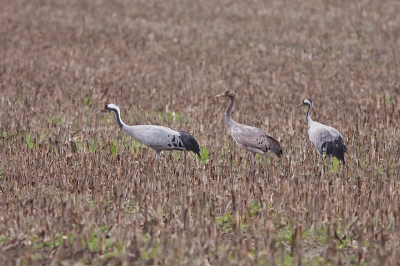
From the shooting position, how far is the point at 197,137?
10000mm

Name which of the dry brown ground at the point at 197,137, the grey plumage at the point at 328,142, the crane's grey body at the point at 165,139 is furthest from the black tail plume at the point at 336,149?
the crane's grey body at the point at 165,139

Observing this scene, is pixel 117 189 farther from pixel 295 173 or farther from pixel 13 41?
pixel 13 41

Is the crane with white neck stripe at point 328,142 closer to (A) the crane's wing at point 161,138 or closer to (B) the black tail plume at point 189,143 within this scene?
(B) the black tail plume at point 189,143

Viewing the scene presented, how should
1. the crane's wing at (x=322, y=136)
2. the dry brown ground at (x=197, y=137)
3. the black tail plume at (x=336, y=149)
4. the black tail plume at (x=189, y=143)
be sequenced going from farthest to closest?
1. the black tail plume at (x=189, y=143)
2. the crane's wing at (x=322, y=136)
3. the black tail plume at (x=336, y=149)
4. the dry brown ground at (x=197, y=137)

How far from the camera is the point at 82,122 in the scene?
427 inches

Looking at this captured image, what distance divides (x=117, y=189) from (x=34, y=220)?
2.95ft

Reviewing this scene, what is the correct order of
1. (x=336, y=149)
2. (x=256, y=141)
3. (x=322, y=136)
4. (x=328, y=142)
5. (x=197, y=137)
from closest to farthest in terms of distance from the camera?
(x=336, y=149), (x=328, y=142), (x=322, y=136), (x=256, y=141), (x=197, y=137)

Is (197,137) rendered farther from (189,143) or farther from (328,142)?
(328,142)

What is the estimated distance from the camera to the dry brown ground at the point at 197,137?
18.1 ft

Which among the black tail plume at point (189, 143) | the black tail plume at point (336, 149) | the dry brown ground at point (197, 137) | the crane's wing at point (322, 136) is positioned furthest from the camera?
the black tail plume at point (189, 143)

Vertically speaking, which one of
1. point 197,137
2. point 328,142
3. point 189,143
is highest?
point 328,142

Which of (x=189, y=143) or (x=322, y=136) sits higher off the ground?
(x=322, y=136)

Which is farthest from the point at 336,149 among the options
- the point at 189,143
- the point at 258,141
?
the point at 189,143

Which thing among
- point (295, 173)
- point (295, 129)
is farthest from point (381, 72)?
point (295, 173)
